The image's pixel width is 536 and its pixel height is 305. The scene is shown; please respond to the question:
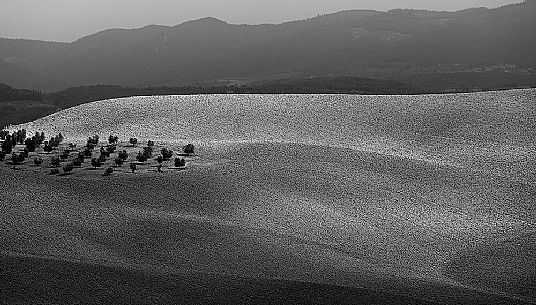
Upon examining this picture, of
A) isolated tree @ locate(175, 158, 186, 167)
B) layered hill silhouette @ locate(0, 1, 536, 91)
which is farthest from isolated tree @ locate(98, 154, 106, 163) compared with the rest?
layered hill silhouette @ locate(0, 1, 536, 91)

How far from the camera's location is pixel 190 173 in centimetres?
1317

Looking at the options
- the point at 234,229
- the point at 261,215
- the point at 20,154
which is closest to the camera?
the point at 234,229

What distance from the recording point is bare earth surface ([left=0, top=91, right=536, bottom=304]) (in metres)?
7.91

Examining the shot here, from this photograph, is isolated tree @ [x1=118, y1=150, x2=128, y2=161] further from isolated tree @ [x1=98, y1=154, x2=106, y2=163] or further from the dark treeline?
the dark treeline

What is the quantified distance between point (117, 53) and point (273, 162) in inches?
3805

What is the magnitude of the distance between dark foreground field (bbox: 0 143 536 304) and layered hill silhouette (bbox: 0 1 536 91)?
61243 millimetres

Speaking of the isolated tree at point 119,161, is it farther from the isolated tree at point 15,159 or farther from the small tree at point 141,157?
the isolated tree at point 15,159

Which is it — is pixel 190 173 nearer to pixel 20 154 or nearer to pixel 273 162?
pixel 273 162

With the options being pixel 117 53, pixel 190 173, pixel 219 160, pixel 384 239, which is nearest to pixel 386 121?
pixel 219 160

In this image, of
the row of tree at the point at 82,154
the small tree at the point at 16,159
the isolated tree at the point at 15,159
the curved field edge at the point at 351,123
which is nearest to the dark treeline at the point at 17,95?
the curved field edge at the point at 351,123

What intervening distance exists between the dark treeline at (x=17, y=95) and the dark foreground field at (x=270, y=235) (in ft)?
114

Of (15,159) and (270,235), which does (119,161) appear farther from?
(270,235)

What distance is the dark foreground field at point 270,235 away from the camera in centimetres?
785

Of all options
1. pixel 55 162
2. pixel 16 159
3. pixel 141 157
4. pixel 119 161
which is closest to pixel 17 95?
pixel 16 159
